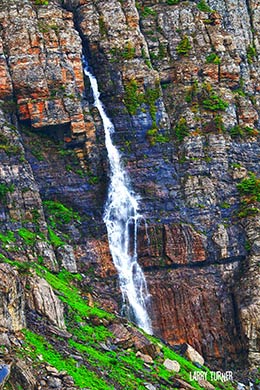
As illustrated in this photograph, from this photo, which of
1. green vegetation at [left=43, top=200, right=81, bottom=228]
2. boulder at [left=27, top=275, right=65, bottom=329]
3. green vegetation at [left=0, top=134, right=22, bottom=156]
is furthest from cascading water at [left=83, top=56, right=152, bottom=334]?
boulder at [left=27, top=275, right=65, bottom=329]

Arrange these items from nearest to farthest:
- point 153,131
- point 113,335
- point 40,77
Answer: point 113,335 → point 40,77 → point 153,131

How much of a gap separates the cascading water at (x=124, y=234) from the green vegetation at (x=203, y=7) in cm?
1588

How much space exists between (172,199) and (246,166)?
23.9ft

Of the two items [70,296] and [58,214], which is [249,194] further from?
[70,296]

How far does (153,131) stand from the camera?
56281mm

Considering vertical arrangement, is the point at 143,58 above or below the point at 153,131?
above

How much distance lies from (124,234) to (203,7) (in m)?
25.1

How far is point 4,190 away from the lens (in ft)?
151

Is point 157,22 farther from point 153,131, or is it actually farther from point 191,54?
point 153,131

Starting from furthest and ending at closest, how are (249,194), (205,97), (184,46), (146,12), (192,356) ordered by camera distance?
(146,12) < (184,46) < (205,97) < (249,194) < (192,356)

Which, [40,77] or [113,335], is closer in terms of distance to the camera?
[113,335]

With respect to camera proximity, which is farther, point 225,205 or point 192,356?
point 225,205

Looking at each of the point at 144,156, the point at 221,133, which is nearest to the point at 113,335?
the point at 144,156

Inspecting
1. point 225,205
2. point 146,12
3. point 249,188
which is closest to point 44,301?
point 225,205
